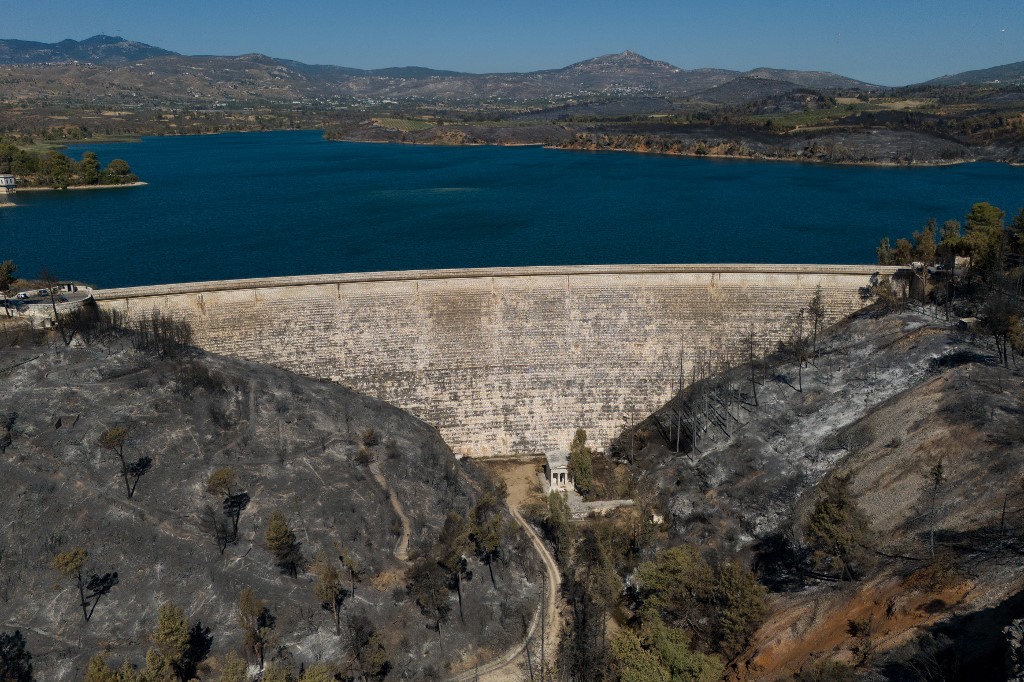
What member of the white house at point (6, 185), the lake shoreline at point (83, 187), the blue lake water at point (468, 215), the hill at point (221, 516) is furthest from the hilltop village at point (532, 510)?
the lake shoreline at point (83, 187)

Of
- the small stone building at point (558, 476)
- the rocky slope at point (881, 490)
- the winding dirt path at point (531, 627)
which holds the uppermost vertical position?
the rocky slope at point (881, 490)

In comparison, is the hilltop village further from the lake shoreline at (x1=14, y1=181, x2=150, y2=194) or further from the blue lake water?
the lake shoreline at (x1=14, y1=181, x2=150, y2=194)

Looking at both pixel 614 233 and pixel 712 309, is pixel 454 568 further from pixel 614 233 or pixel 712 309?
pixel 614 233

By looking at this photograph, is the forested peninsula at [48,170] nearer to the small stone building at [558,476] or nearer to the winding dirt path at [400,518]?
the winding dirt path at [400,518]

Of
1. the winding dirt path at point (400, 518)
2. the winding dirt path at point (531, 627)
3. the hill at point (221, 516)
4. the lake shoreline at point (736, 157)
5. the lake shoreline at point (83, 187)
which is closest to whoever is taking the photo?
the hill at point (221, 516)

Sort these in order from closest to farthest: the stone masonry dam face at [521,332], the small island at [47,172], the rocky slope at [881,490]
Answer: the rocky slope at [881,490]
the stone masonry dam face at [521,332]
the small island at [47,172]

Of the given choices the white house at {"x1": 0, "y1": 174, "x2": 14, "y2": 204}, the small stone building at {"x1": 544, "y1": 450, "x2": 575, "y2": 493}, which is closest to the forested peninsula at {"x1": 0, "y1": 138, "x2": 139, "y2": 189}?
the white house at {"x1": 0, "y1": 174, "x2": 14, "y2": 204}

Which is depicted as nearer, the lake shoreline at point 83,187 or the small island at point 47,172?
the lake shoreline at point 83,187
